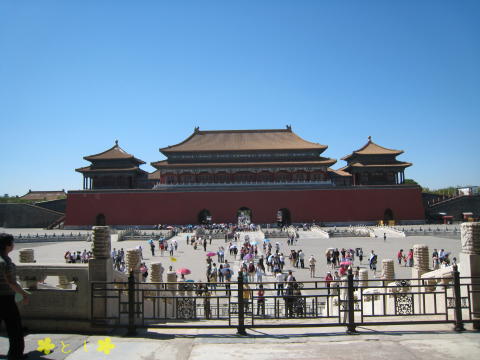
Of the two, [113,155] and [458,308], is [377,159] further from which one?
[458,308]

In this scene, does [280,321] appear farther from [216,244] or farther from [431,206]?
[431,206]

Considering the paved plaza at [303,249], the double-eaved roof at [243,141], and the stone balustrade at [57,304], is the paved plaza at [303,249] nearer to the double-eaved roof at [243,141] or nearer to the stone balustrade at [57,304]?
the stone balustrade at [57,304]

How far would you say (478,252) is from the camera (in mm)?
5438

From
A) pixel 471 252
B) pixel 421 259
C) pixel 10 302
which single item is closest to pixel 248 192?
pixel 421 259

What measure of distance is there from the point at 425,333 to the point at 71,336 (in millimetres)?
4437

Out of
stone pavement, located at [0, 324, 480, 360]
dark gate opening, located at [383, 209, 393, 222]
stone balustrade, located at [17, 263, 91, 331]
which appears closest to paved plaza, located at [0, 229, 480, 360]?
stone pavement, located at [0, 324, 480, 360]

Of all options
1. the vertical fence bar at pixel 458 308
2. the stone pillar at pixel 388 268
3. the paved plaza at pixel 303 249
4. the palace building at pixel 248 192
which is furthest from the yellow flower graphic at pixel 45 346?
the palace building at pixel 248 192

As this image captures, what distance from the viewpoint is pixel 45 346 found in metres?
4.41

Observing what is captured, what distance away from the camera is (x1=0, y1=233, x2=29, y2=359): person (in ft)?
12.7

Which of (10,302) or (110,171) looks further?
(110,171)

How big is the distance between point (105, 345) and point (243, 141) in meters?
37.6

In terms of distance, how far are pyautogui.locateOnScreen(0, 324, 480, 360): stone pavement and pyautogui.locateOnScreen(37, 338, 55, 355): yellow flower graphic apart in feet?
0.17

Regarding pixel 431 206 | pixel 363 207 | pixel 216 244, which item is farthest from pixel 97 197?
pixel 431 206

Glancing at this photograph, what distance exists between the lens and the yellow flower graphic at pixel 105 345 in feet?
14.5
